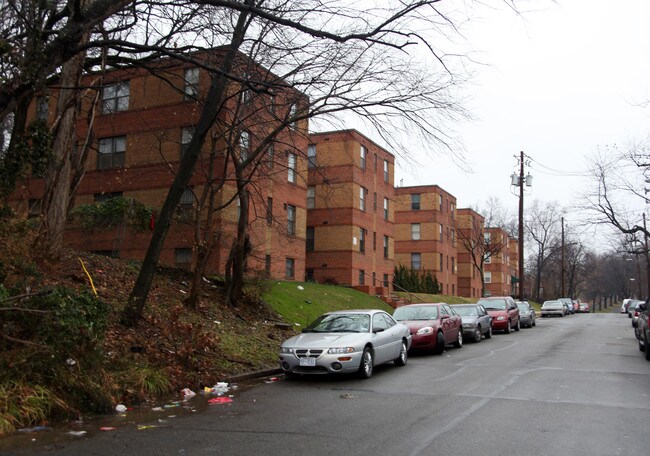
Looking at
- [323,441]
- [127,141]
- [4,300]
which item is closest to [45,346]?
[4,300]

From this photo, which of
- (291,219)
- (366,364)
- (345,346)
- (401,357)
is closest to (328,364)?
(345,346)

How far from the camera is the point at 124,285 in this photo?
49.1 ft

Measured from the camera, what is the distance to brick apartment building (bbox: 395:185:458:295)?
52.4 m

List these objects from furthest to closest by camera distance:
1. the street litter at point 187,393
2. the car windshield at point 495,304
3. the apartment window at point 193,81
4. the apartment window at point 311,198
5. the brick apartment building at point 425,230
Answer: the brick apartment building at point 425,230 < the apartment window at point 311,198 < the car windshield at point 495,304 < the apartment window at point 193,81 < the street litter at point 187,393

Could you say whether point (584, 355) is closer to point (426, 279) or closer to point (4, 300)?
point (4, 300)

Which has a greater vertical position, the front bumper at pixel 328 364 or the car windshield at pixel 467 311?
the car windshield at pixel 467 311

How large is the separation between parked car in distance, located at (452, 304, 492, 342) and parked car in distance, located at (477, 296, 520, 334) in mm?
2989

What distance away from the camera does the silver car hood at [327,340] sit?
11320 mm

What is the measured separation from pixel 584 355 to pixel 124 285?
12.8 m

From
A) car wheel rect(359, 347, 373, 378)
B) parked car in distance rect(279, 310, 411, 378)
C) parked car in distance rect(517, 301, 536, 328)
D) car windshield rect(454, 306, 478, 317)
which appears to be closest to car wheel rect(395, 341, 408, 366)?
parked car in distance rect(279, 310, 411, 378)

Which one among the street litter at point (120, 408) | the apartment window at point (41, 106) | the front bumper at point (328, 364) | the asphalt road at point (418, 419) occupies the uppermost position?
the apartment window at point (41, 106)

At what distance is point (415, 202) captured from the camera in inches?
2104

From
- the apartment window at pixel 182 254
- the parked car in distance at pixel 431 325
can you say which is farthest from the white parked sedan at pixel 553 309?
the apartment window at pixel 182 254

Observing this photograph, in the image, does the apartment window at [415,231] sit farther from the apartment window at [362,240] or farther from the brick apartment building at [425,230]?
the apartment window at [362,240]
